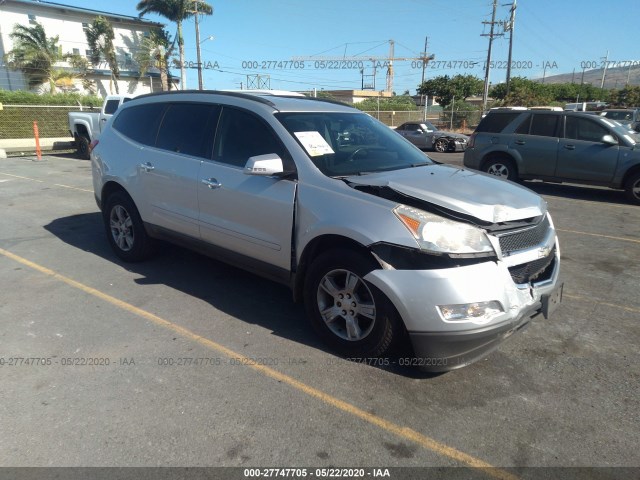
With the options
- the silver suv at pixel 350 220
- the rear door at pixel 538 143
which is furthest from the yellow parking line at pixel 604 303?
the rear door at pixel 538 143

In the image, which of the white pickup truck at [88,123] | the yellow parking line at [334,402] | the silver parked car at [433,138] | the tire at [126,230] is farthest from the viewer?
the silver parked car at [433,138]

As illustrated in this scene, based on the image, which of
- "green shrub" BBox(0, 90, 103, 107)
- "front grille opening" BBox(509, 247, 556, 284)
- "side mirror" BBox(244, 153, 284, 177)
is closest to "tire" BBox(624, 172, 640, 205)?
"front grille opening" BBox(509, 247, 556, 284)

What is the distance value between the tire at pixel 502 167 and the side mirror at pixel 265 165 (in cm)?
841

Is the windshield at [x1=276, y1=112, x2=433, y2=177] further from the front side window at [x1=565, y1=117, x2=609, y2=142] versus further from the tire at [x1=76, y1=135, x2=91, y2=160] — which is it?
the tire at [x1=76, y1=135, x2=91, y2=160]

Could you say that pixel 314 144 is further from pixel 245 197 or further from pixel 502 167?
pixel 502 167

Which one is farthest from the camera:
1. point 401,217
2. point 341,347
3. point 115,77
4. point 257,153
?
point 115,77

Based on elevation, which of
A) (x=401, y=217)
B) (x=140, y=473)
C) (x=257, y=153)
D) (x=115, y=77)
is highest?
(x=115, y=77)

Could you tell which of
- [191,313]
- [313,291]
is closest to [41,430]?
[191,313]

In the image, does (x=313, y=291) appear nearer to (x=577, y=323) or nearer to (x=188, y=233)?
(x=188, y=233)

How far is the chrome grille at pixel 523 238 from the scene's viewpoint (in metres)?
3.13

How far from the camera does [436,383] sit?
3.19 metres

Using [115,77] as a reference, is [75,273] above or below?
below

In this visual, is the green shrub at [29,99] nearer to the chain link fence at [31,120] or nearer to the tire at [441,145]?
the chain link fence at [31,120]

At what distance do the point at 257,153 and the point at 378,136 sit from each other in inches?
48.4
